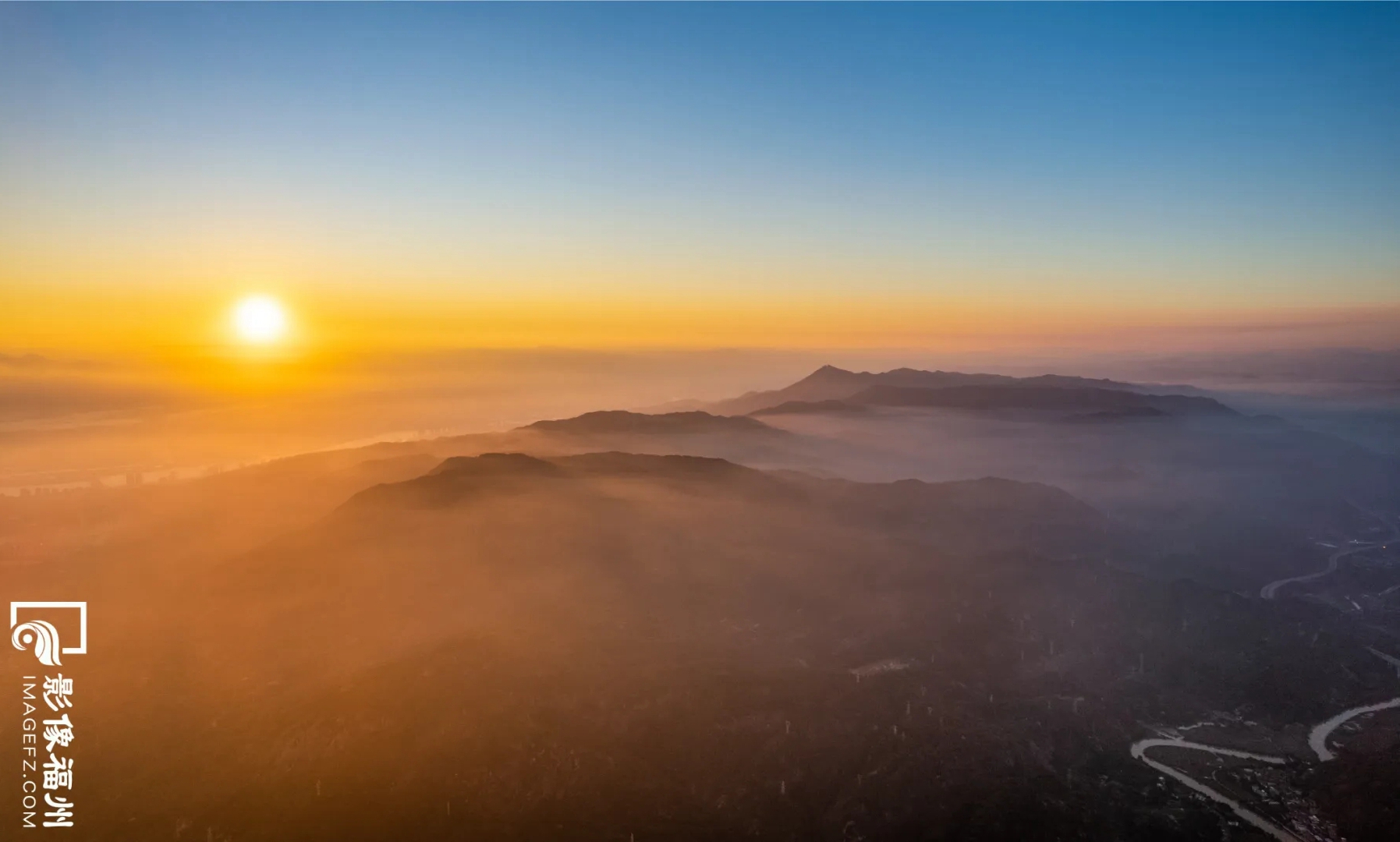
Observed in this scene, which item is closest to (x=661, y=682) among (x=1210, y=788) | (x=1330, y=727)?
(x=1210, y=788)

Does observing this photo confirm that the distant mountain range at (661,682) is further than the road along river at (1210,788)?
Yes

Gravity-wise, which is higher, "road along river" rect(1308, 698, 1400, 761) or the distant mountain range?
the distant mountain range

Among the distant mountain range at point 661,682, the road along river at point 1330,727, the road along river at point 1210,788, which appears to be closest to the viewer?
the road along river at point 1210,788

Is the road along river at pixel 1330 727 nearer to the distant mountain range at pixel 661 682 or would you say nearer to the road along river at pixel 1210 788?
the distant mountain range at pixel 661 682

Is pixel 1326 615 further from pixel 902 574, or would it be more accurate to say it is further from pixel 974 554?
pixel 902 574

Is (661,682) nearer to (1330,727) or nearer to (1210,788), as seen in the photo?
(1210,788)

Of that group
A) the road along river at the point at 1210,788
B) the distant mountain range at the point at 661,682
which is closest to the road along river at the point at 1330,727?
the distant mountain range at the point at 661,682

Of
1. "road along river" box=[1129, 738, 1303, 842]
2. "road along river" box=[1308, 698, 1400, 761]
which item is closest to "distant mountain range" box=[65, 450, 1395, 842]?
"road along river" box=[1308, 698, 1400, 761]

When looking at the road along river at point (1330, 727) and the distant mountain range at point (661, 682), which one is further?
the road along river at point (1330, 727)

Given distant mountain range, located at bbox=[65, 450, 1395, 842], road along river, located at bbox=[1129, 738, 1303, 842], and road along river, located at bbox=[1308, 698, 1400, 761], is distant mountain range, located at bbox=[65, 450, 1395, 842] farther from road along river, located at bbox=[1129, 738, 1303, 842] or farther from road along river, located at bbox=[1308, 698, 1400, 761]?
road along river, located at bbox=[1129, 738, 1303, 842]

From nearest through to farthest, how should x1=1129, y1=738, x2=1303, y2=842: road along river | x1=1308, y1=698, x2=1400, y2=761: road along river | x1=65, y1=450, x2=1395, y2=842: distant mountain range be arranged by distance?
x1=1129, y1=738, x2=1303, y2=842: road along river → x1=65, y1=450, x2=1395, y2=842: distant mountain range → x1=1308, y1=698, x2=1400, y2=761: road along river

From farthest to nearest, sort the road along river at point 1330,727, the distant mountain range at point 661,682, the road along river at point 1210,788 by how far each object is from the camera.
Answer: the road along river at point 1330,727, the distant mountain range at point 661,682, the road along river at point 1210,788

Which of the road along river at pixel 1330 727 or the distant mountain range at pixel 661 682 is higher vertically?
the distant mountain range at pixel 661 682

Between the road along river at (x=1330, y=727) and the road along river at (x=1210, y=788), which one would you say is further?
the road along river at (x=1330, y=727)
